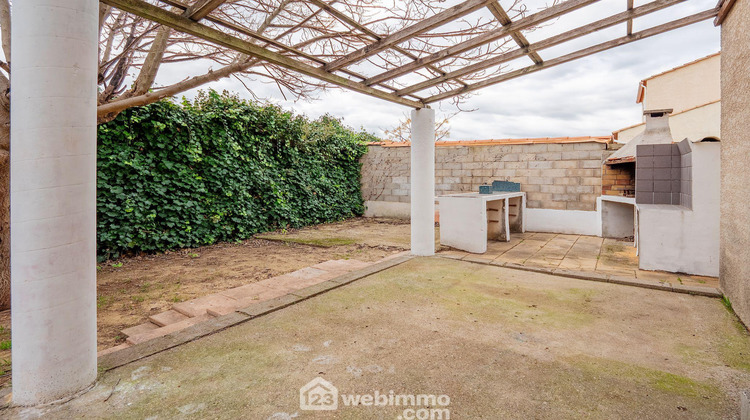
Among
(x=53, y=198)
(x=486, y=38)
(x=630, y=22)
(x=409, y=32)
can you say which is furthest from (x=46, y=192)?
(x=630, y=22)

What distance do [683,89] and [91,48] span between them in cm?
1455

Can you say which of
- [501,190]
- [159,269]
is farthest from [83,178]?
[501,190]

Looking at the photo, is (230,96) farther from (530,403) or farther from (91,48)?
(530,403)

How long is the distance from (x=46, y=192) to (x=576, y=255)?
18.4 ft

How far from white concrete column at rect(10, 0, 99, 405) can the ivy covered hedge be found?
3.70 meters

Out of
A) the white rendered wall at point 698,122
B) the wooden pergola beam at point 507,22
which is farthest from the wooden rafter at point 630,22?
the white rendered wall at point 698,122

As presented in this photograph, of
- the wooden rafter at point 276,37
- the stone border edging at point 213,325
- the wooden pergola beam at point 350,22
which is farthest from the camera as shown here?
the wooden pergola beam at point 350,22

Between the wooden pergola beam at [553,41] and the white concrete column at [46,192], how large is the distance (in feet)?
10.8

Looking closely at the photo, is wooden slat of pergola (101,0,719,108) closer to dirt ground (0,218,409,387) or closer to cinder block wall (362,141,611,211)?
dirt ground (0,218,409,387)

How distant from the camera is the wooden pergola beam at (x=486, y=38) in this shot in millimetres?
2684

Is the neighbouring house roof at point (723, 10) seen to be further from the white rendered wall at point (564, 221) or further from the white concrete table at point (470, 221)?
the white rendered wall at point (564, 221)

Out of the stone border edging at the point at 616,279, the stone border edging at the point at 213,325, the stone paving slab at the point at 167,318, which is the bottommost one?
the stone paving slab at the point at 167,318

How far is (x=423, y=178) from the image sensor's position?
15.7 feet

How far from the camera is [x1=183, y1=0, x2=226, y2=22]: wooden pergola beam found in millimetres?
2291
